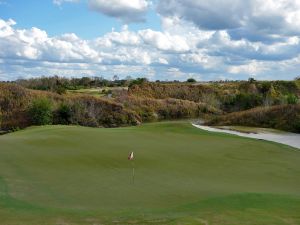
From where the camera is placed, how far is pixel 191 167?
18.2 meters

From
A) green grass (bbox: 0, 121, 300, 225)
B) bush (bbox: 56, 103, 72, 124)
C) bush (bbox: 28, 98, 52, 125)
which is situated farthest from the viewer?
bush (bbox: 56, 103, 72, 124)

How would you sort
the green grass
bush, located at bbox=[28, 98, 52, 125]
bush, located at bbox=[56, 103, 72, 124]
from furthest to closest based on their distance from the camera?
bush, located at bbox=[56, 103, 72, 124] < bush, located at bbox=[28, 98, 52, 125] < the green grass

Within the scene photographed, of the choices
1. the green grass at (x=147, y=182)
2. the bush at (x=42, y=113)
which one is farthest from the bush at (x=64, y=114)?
the green grass at (x=147, y=182)

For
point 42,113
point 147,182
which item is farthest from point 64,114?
point 147,182

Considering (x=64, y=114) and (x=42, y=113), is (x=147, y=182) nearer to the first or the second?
(x=42, y=113)

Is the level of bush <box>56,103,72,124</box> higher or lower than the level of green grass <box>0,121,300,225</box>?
lower

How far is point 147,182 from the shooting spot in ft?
49.3

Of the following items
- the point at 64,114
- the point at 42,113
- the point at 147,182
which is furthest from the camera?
the point at 64,114

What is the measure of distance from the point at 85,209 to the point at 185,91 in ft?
316

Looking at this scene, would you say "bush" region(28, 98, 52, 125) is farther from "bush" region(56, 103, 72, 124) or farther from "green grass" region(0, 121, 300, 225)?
"green grass" region(0, 121, 300, 225)

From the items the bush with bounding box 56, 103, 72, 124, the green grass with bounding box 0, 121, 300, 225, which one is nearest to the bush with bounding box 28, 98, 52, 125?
the bush with bounding box 56, 103, 72, 124

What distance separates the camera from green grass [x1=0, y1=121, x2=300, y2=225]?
36.3 feet

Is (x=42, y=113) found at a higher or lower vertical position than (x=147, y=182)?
lower

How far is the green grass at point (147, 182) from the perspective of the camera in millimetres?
11055
